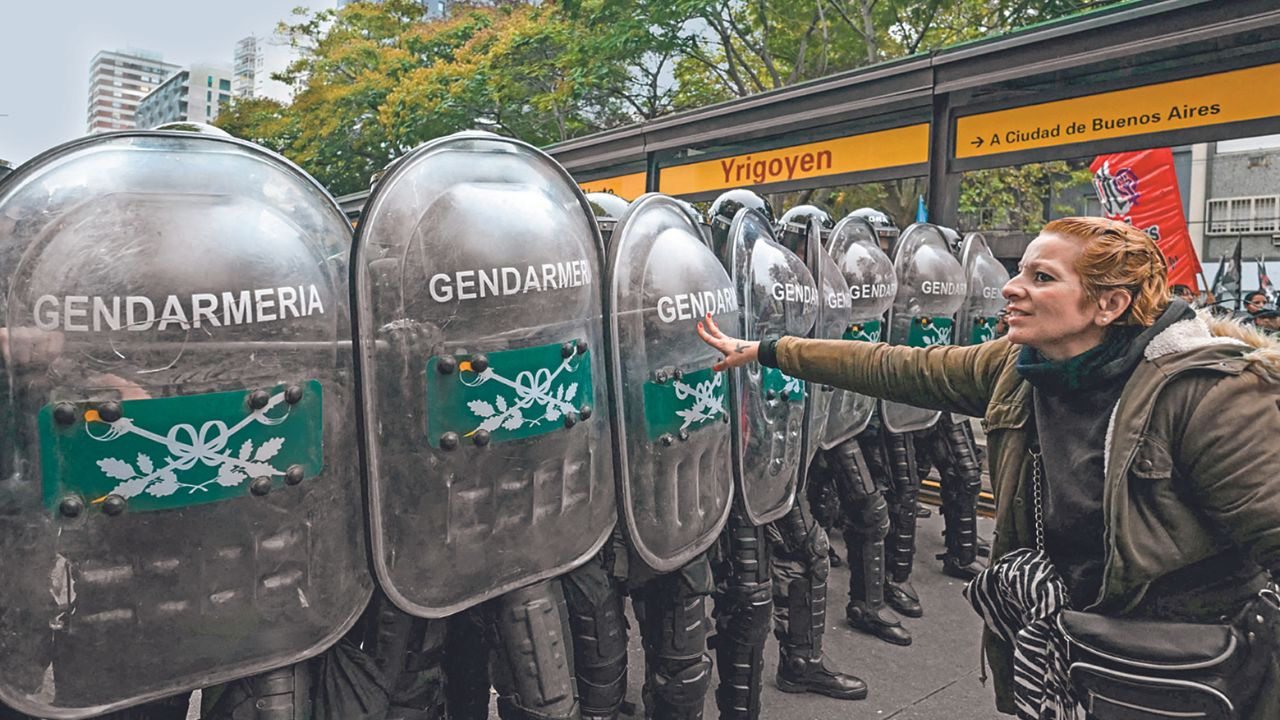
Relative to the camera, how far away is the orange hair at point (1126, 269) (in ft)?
5.43

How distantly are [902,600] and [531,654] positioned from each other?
310 centimetres

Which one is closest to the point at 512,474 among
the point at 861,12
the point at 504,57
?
the point at 861,12

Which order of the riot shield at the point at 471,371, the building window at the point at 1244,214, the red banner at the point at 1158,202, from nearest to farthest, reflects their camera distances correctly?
the riot shield at the point at 471,371
the red banner at the point at 1158,202
the building window at the point at 1244,214

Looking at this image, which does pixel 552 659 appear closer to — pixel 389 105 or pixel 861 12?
pixel 861 12

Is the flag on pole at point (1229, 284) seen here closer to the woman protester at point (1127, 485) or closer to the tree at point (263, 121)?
the woman protester at point (1127, 485)

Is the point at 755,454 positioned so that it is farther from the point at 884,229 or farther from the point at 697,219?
the point at 884,229

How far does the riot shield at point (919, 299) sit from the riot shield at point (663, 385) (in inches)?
78.3

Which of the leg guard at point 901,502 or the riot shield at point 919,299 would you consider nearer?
the riot shield at point 919,299

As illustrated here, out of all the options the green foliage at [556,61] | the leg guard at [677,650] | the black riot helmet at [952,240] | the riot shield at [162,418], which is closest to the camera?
the riot shield at [162,418]

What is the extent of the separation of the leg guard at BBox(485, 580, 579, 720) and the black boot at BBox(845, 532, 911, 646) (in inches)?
96.3

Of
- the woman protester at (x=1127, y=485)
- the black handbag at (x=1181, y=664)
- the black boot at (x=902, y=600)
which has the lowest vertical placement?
the black boot at (x=902, y=600)

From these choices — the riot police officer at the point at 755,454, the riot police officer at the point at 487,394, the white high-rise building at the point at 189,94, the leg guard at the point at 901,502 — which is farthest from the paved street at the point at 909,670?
the white high-rise building at the point at 189,94

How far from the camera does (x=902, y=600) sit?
4586 mm

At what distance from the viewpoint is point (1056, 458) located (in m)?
1.72
